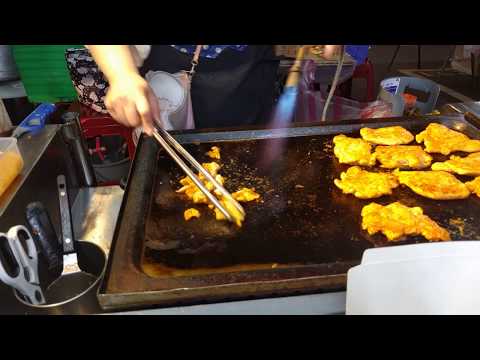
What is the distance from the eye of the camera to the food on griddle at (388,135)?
2.11 meters

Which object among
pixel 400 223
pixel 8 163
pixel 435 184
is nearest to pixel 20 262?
pixel 8 163

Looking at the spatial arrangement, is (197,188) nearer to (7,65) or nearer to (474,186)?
(474,186)

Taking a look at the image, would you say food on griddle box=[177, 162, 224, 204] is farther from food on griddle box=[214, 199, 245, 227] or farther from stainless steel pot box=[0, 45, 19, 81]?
stainless steel pot box=[0, 45, 19, 81]

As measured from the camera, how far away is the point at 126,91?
1.56 m

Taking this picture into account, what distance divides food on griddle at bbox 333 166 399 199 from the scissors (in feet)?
4.26

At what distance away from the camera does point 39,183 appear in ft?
5.69

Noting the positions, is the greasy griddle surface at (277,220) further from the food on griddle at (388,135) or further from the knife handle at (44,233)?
the knife handle at (44,233)

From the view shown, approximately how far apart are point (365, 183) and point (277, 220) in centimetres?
48

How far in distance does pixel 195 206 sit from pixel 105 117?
1.95 metres

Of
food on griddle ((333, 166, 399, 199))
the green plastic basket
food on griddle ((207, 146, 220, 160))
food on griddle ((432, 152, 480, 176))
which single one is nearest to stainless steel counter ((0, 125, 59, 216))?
food on griddle ((207, 146, 220, 160))

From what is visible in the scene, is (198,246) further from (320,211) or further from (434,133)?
(434,133)

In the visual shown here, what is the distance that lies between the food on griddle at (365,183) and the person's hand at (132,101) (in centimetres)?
92

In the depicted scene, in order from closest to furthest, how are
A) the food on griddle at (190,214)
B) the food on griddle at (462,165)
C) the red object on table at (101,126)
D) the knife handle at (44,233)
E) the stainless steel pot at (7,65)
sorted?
the knife handle at (44,233)
the food on griddle at (190,214)
the food on griddle at (462,165)
the red object on table at (101,126)
the stainless steel pot at (7,65)

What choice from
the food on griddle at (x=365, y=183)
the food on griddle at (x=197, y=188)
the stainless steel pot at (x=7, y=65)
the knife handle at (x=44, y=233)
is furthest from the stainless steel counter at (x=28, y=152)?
the stainless steel pot at (x=7, y=65)
